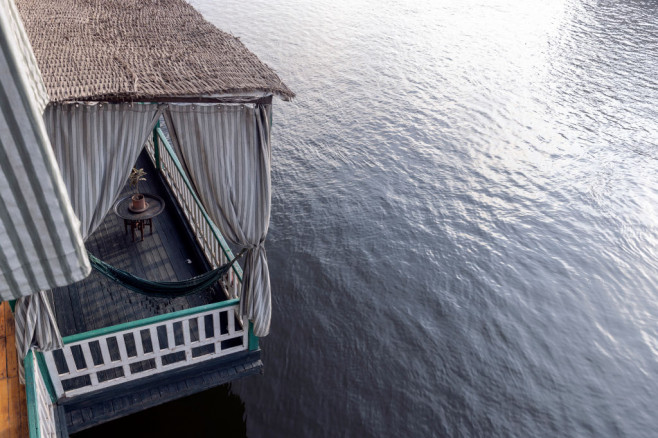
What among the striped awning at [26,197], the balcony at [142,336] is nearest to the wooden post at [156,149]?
the balcony at [142,336]

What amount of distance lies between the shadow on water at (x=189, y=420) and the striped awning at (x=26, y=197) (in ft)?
19.7

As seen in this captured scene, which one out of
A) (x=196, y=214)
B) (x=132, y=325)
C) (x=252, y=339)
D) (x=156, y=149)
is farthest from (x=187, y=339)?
(x=156, y=149)

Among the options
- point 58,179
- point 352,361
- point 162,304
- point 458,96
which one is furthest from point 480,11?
point 58,179

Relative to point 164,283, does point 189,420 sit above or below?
below

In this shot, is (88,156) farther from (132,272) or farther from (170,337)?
(132,272)

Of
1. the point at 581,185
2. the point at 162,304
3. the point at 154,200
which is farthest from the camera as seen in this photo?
the point at 581,185

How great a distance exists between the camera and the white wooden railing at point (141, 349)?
5.84 metres

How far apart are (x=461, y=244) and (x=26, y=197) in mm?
11816

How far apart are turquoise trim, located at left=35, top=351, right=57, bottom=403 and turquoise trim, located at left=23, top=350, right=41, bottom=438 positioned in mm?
290

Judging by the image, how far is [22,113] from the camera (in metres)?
2.03

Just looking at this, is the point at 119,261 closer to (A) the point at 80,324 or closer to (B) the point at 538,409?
(A) the point at 80,324

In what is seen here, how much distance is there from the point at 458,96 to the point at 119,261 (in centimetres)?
1676

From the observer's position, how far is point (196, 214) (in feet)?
27.5

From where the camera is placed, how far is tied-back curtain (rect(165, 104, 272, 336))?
5348 mm
